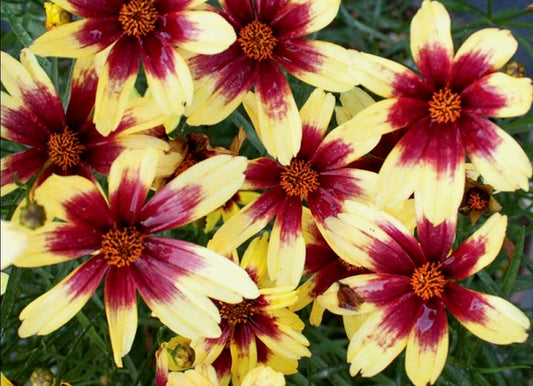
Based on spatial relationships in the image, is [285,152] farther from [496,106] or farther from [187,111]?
[496,106]

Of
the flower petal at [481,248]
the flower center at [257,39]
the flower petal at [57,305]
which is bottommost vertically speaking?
the flower petal at [57,305]

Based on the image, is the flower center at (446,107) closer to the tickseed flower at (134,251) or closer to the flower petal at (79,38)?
the tickseed flower at (134,251)

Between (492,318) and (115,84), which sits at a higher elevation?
(115,84)

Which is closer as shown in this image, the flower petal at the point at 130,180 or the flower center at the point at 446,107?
the flower petal at the point at 130,180

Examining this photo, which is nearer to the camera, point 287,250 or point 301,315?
point 287,250

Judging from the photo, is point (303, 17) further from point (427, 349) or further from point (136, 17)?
point (427, 349)

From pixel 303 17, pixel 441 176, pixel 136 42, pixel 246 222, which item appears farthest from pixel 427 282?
pixel 136 42

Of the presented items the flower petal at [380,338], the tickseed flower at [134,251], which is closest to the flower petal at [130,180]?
the tickseed flower at [134,251]
